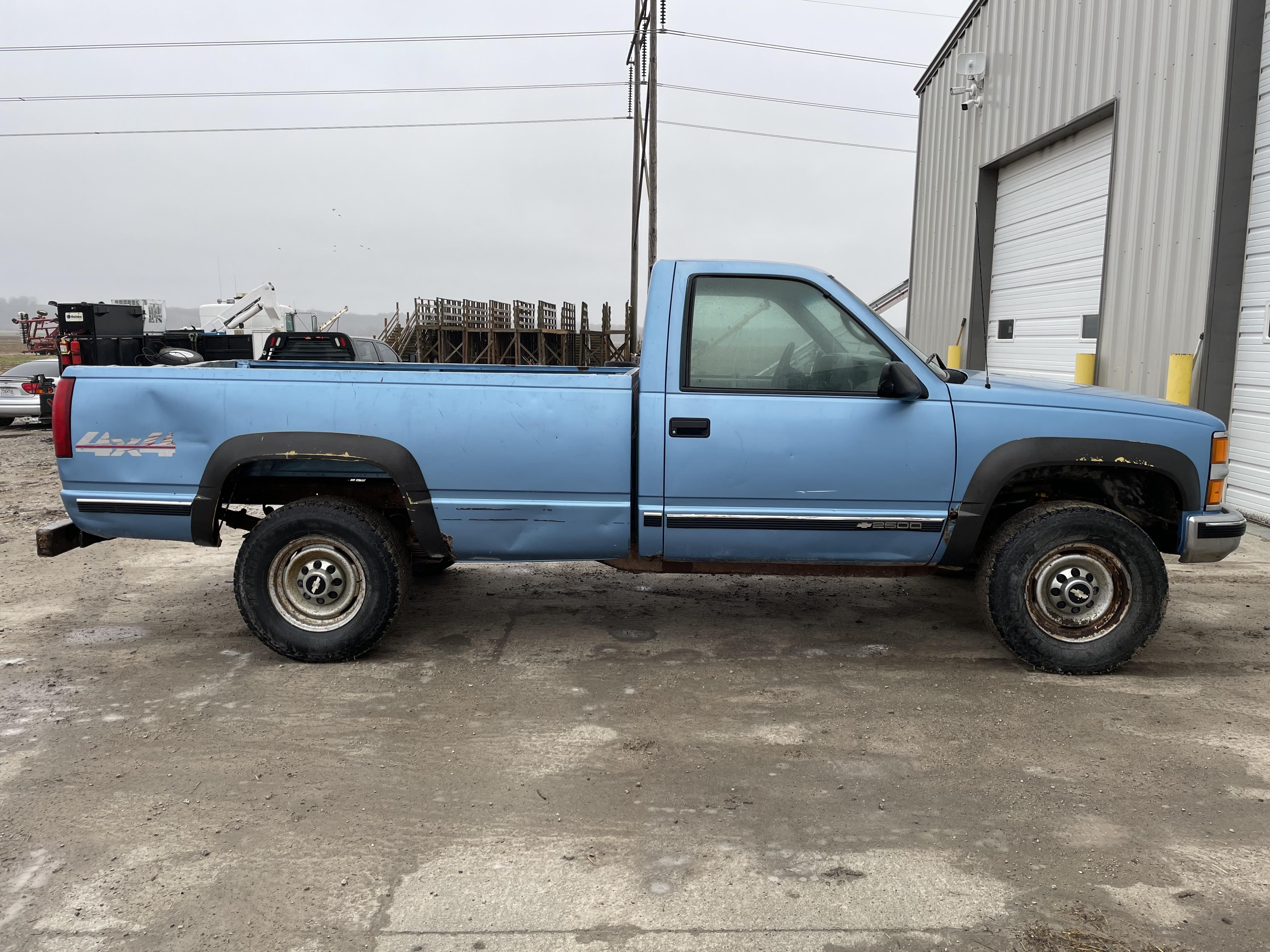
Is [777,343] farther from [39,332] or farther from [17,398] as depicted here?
[39,332]

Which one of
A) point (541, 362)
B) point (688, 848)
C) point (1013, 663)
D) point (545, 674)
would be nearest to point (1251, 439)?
point (1013, 663)

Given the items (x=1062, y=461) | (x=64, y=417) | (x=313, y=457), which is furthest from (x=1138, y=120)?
(x=64, y=417)

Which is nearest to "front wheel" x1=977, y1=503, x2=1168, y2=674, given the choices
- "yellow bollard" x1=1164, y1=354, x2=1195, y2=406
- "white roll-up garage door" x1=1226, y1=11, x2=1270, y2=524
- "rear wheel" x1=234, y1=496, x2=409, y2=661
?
"rear wheel" x1=234, y1=496, x2=409, y2=661

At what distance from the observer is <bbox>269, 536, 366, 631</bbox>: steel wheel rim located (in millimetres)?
4488

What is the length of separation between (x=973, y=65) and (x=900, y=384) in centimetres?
1101

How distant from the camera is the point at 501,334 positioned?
123ft

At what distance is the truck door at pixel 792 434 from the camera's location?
4.29m

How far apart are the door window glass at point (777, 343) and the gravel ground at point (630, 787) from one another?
4.76 ft

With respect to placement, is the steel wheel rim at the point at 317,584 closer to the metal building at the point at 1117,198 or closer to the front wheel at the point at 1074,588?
the front wheel at the point at 1074,588

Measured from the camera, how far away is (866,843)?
294cm

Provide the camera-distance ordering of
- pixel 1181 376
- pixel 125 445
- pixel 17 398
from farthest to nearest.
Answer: pixel 17 398, pixel 1181 376, pixel 125 445

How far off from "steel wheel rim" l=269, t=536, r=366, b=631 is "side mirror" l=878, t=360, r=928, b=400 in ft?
8.79

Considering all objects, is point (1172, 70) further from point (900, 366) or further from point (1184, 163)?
point (900, 366)

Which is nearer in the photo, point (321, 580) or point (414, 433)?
point (414, 433)
